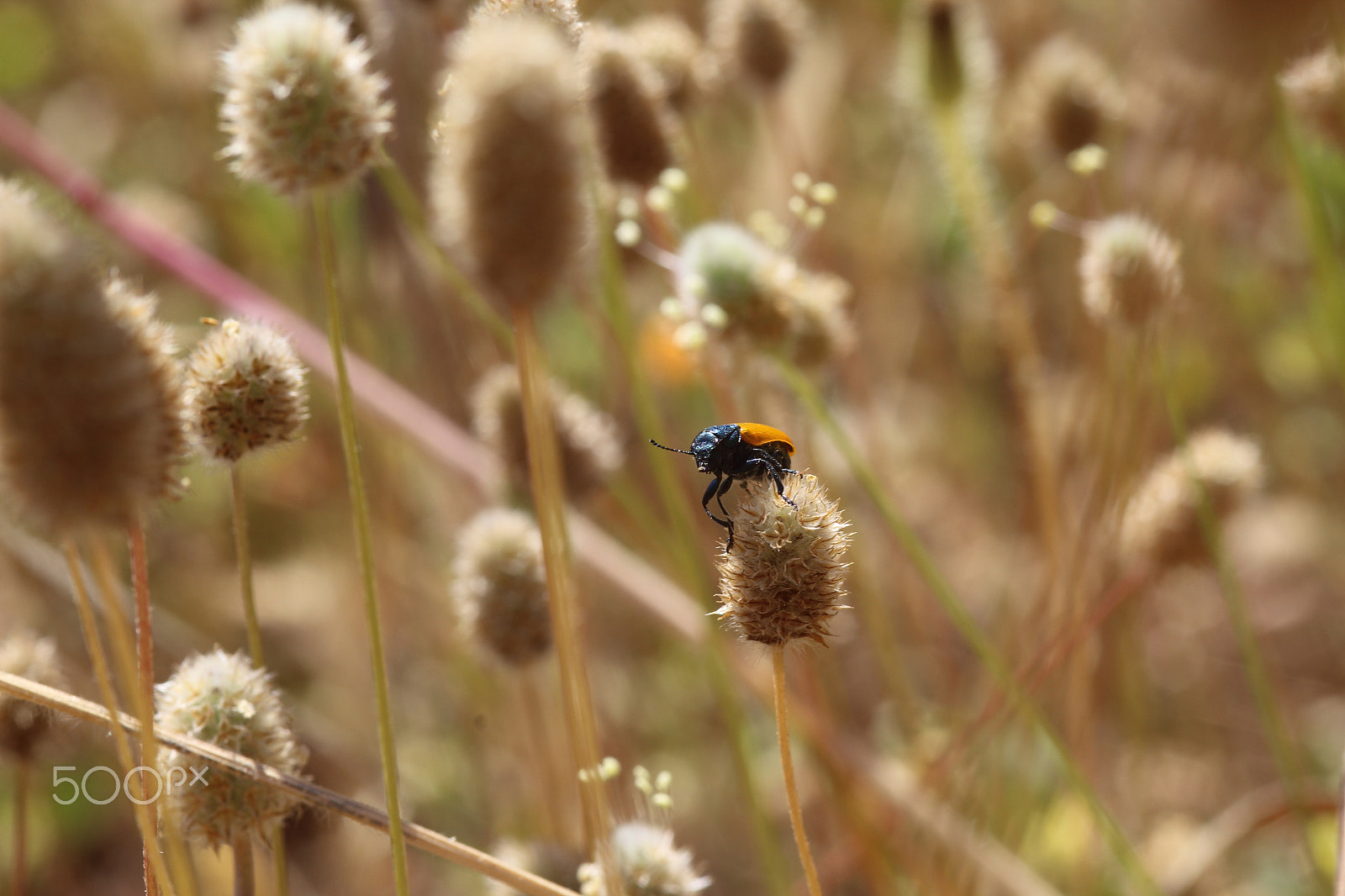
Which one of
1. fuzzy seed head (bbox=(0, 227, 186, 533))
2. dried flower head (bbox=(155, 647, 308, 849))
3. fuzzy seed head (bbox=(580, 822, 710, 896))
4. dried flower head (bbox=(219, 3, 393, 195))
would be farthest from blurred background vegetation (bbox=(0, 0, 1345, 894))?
fuzzy seed head (bbox=(0, 227, 186, 533))

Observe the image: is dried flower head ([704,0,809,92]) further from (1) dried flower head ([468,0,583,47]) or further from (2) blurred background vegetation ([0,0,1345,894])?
(1) dried flower head ([468,0,583,47])

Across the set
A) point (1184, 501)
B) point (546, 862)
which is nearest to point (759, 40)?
point (1184, 501)

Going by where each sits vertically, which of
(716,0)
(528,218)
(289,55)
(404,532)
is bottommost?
(528,218)

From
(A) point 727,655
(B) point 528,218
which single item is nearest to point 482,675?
(A) point 727,655

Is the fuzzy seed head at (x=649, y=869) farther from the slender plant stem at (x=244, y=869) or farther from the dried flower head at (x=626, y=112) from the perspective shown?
the dried flower head at (x=626, y=112)

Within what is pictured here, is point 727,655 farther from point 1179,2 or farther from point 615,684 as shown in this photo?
point 1179,2

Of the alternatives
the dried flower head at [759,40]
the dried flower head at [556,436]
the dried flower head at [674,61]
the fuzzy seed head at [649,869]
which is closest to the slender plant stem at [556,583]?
the fuzzy seed head at [649,869]
